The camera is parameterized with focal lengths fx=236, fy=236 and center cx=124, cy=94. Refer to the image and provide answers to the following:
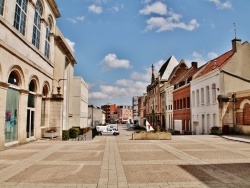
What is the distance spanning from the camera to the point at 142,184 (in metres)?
6.54

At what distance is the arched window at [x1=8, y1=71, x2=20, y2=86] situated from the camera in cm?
1395

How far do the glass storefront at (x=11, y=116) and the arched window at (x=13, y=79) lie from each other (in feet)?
1.55

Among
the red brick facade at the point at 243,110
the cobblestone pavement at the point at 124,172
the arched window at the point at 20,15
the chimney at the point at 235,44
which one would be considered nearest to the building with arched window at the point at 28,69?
the arched window at the point at 20,15

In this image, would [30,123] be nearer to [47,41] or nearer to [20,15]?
[20,15]

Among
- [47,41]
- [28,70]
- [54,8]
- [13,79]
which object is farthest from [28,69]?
[54,8]

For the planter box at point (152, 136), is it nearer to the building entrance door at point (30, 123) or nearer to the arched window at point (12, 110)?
the building entrance door at point (30, 123)

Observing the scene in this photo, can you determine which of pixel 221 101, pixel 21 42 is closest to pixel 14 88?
pixel 21 42

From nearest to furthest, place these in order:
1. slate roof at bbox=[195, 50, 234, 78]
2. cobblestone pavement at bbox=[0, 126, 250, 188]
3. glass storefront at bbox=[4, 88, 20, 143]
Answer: cobblestone pavement at bbox=[0, 126, 250, 188] → glass storefront at bbox=[4, 88, 20, 143] → slate roof at bbox=[195, 50, 234, 78]

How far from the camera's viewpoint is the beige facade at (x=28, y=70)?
42.0ft

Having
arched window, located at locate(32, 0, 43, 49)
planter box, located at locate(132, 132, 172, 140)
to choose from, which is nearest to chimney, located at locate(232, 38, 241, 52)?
planter box, located at locate(132, 132, 172, 140)

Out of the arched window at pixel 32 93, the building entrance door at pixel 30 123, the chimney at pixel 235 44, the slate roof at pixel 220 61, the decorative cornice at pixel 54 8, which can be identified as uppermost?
the decorative cornice at pixel 54 8

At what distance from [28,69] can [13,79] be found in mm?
2059

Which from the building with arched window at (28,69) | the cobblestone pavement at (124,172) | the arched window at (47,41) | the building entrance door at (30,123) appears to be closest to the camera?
the cobblestone pavement at (124,172)

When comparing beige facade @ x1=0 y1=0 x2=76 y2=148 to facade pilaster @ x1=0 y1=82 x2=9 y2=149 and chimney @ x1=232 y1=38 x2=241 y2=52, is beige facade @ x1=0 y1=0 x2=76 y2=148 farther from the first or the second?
chimney @ x1=232 y1=38 x2=241 y2=52
